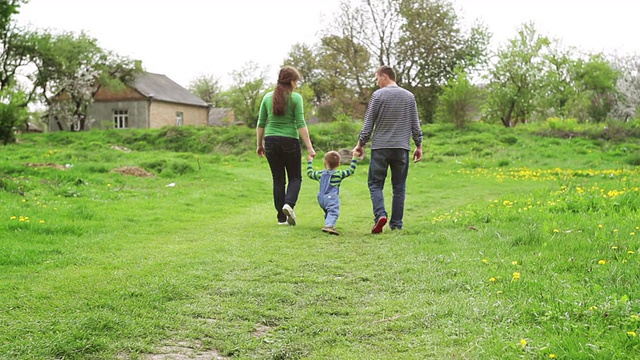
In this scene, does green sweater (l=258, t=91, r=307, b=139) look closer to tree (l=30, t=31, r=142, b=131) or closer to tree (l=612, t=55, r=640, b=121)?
tree (l=30, t=31, r=142, b=131)

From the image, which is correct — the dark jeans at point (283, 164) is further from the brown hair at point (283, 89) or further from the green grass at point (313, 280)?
the green grass at point (313, 280)

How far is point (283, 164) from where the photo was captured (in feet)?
26.0

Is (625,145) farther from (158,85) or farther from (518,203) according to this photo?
(158,85)

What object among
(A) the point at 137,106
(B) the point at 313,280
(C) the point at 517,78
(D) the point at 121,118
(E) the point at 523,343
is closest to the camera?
(E) the point at 523,343

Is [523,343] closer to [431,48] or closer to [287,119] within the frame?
[287,119]

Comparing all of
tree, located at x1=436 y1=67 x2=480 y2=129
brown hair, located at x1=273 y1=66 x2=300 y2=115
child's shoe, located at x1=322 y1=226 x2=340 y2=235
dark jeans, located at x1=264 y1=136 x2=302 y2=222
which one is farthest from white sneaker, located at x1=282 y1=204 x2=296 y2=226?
tree, located at x1=436 y1=67 x2=480 y2=129

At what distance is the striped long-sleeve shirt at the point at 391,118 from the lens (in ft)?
24.7

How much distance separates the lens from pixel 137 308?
3654 mm

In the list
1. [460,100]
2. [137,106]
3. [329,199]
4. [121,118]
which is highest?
[137,106]

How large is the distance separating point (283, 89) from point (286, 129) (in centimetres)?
57

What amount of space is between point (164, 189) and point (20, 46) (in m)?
34.4

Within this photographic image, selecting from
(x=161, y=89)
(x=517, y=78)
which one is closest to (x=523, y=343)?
(x=517, y=78)

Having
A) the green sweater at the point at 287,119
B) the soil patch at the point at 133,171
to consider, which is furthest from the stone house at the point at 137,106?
the green sweater at the point at 287,119

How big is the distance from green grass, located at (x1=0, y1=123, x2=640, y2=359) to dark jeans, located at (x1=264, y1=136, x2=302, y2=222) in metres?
0.53
